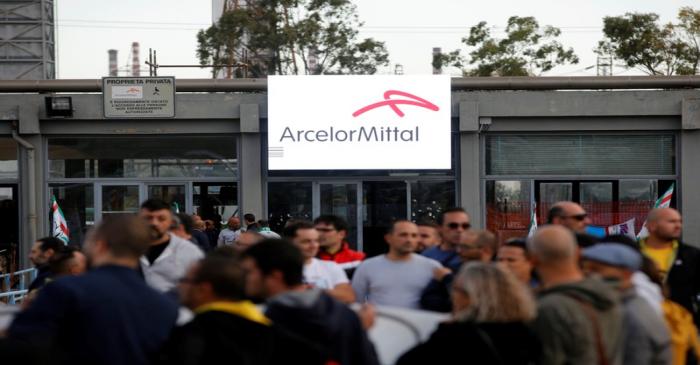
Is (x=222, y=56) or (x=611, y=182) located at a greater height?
(x=222, y=56)

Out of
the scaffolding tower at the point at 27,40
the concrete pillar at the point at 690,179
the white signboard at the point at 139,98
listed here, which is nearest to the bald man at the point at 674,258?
the concrete pillar at the point at 690,179

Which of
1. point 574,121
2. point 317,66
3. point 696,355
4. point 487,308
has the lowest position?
point 696,355

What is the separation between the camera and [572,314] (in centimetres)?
527

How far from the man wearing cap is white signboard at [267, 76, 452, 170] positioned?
646 inches

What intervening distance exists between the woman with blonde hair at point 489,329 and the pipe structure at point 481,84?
1795 cm

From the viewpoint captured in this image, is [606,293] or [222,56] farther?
[222,56]

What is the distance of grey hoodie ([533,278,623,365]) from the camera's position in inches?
207

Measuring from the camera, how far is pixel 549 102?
899 inches

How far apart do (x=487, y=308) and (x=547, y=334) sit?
1.14 feet

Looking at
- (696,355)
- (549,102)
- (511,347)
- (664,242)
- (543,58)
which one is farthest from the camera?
(543,58)

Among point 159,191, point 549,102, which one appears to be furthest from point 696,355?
point 159,191

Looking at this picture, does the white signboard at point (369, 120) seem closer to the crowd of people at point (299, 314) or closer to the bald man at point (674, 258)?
the bald man at point (674, 258)

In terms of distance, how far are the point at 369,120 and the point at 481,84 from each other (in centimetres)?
264

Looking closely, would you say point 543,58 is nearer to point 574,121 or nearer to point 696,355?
point 574,121
